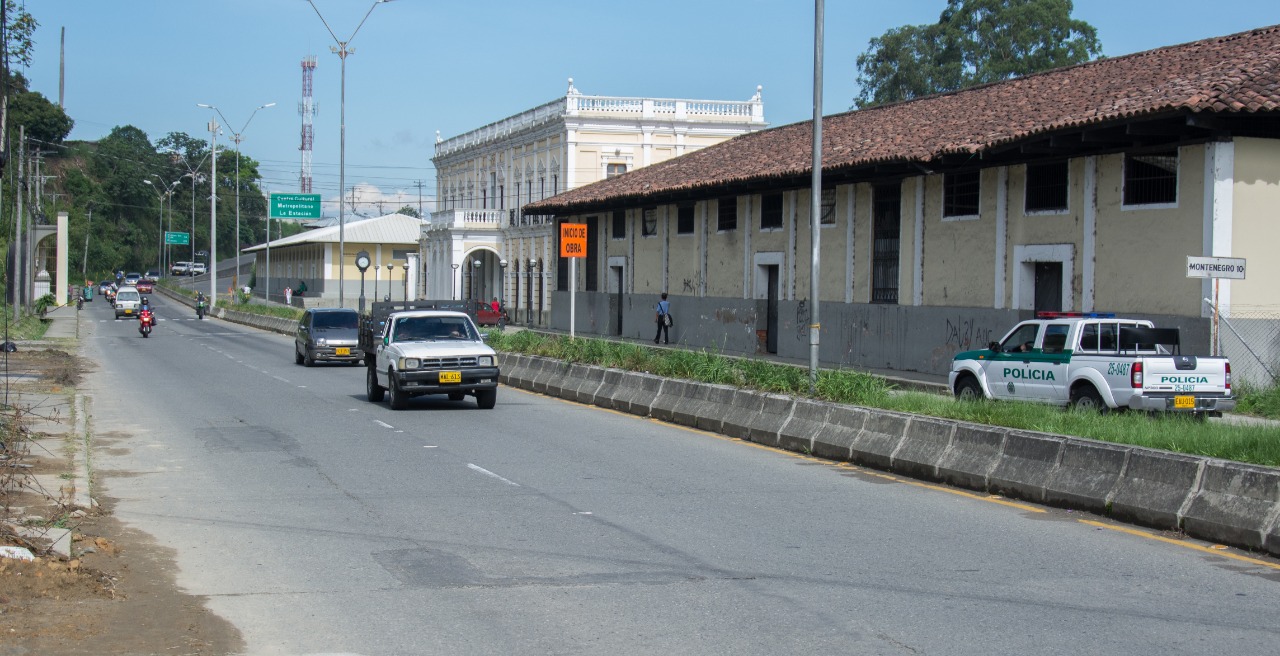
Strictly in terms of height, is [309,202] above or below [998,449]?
above

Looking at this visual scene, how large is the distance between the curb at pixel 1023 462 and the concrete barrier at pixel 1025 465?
1 cm

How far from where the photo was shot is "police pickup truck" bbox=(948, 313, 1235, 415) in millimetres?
17469

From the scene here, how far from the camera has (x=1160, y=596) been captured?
27.4 ft

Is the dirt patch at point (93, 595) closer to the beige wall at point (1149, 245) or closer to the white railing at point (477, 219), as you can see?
the beige wall at point (1149, 245)

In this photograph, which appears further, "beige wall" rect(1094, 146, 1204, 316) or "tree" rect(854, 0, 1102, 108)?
"tree" rect(854, 0, 1102, 108)

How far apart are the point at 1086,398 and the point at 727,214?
22.6 meters

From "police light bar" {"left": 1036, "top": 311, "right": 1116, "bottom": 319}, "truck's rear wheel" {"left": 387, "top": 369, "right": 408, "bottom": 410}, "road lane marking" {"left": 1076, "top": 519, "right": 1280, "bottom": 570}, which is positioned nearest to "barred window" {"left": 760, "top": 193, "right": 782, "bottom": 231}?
"police light bar" {"left": 1036, "top": 311, "right": 1116, "bottom": 319}

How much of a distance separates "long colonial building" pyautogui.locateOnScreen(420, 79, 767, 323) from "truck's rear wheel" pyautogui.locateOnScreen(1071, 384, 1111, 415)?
40924 millimetres

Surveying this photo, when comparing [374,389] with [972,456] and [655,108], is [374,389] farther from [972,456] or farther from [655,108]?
[655,108]

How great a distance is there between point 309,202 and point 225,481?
196 feet

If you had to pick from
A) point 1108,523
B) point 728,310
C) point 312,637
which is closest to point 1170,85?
point 1108,523

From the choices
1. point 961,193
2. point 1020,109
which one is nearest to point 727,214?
point 961,193

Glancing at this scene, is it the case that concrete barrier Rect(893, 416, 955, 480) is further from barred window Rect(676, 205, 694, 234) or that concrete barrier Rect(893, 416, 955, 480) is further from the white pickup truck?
barred window Rect(676, 205, 694, 234)

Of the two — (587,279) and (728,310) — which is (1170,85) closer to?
(728,310)
